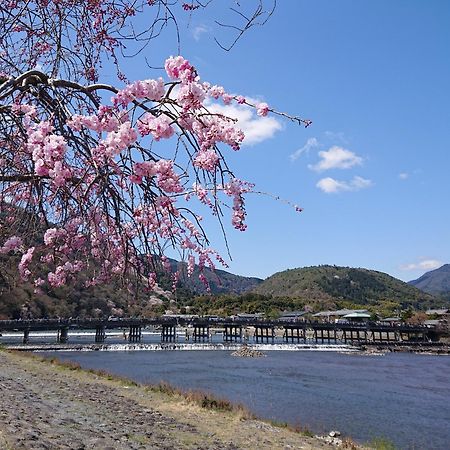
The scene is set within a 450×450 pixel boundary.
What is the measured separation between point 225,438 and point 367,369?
2921 cm

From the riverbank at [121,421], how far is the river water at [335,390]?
4.06 meters

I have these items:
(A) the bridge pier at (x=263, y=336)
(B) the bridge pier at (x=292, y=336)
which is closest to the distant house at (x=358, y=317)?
(B) the bridge pier at (x=292, y=336)

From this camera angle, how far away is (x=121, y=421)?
11.0 m

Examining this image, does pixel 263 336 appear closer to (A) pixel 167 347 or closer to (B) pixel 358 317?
(B) pixel 358 317

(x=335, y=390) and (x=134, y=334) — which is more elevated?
(x=134, y=334)

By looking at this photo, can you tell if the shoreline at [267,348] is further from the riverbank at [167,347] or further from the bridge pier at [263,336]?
the bridge pier at [263,336]

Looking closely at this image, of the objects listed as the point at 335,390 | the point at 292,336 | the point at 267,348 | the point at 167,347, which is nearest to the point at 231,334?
the point at 292,336

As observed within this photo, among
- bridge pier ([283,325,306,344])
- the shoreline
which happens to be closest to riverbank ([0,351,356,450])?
the shoreline

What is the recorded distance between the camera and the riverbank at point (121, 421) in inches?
321

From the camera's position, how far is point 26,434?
7.31 meters

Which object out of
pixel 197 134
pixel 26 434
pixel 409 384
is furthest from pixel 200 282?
pixel 409 384

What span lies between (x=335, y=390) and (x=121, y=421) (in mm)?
17205

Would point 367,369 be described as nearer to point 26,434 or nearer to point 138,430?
point 138,430

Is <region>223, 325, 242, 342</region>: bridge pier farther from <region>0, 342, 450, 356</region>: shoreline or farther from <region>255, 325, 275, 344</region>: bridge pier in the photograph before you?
<region>0, 342, 450, 356</region>: shoreline
